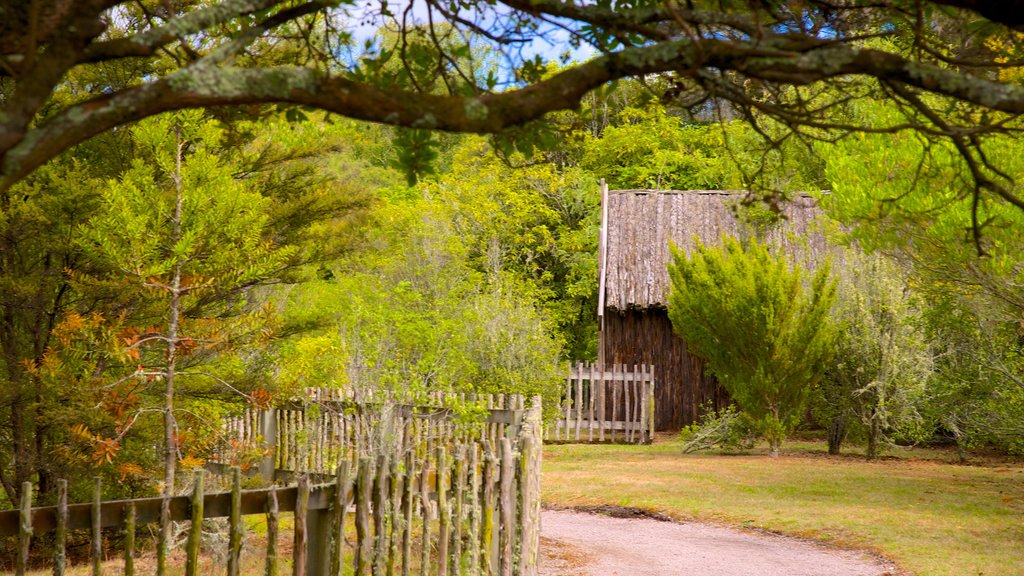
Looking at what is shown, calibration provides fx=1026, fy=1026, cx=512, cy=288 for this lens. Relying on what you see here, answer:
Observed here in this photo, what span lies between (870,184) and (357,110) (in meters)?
11.4

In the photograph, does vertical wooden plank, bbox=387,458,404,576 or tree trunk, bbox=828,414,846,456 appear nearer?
vertical wooden plank, bbox=387,458,404,576

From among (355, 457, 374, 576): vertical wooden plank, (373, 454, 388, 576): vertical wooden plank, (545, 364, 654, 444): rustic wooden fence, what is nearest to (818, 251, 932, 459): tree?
(545, 364, 654, 444): rustic wooden fence

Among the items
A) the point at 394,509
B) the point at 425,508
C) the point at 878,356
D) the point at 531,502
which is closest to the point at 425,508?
the point at 425,508

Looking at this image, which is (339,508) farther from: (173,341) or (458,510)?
(173,341)

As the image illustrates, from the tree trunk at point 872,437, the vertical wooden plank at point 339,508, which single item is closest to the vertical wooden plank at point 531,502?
the vertical wooden plank at point 339,508

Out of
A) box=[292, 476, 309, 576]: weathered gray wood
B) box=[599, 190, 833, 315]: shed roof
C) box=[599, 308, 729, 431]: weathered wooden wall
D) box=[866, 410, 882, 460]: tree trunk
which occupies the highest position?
box=[599, 190, 833, 315]: shed roof

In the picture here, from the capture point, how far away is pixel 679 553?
34.9 feet

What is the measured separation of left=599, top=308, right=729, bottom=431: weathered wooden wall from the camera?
24578 millimetres

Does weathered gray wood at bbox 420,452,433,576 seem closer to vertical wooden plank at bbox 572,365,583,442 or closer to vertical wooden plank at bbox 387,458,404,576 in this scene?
vertical wooden plank at bbox 387,458,404,576

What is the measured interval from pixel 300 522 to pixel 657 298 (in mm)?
19356

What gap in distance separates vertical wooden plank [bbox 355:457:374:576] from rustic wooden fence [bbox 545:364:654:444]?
637 inches

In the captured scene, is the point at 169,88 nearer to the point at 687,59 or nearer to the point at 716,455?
the point at 687,59

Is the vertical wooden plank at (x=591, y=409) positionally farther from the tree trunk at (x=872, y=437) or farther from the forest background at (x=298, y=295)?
the tree trunk at (x=872, y=437)

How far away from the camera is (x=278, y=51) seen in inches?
480
